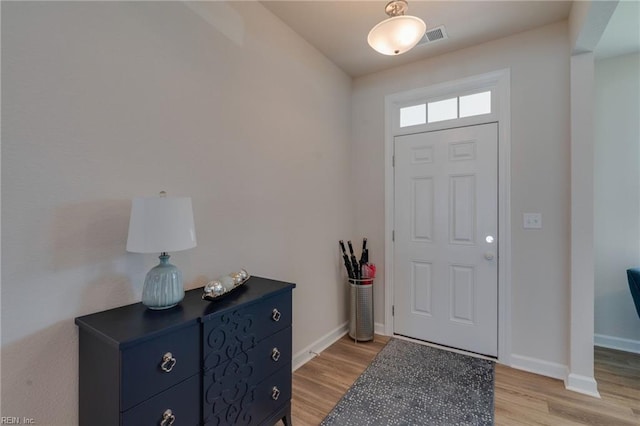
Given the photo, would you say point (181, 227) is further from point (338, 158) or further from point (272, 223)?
point (338, 158)

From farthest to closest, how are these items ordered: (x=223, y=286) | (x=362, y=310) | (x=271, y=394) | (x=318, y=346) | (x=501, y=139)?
(x=362, y=310), (x=318, y=346), (x=501, y=139), (x=271, y=394), (x=223, y=286)


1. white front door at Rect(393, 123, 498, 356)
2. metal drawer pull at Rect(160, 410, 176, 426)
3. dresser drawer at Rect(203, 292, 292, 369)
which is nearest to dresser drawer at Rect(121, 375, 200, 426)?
metal drawer pull at Rect(160, 410, 176, 426)

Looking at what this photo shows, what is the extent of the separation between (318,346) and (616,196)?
2.98m

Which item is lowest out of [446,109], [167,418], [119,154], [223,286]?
[167,418]

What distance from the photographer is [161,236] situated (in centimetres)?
119

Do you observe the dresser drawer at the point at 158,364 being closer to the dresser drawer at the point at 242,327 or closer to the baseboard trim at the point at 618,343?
the dresser drawer at the point at 242,327

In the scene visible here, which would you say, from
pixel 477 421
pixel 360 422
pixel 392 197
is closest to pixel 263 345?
pixel 360 422

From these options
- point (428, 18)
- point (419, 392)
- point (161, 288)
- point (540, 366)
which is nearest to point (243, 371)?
point (161, 288)

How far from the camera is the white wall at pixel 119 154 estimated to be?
1.08 metres

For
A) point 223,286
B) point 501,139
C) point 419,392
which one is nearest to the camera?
point 223,286

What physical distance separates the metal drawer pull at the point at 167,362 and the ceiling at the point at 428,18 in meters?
2.21

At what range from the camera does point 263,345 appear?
152cm

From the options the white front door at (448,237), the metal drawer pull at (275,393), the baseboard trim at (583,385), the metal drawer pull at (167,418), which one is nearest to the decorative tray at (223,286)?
the metal drawer pull at (167,418)

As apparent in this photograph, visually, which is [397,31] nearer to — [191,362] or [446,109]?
[446,109]
